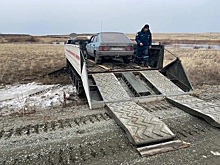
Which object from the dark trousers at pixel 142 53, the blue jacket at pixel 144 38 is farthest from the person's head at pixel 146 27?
the dark trousers at pixel 142 53

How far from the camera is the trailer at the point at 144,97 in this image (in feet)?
12.1

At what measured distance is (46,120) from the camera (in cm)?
477

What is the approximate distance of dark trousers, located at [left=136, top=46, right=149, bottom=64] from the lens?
848 cm

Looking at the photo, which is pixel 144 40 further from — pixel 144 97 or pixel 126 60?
pixel 144 97

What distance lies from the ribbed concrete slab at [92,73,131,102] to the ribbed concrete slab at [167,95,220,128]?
1318 mm

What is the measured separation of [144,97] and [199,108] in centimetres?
143

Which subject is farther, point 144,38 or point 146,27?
point 144,38

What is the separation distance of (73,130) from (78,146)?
634mm

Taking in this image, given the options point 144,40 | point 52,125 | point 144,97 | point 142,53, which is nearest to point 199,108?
point 144,97

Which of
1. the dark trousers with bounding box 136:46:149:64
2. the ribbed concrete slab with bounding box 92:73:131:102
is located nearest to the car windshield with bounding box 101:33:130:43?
the dark trousers with bounding box 136:46:149:64

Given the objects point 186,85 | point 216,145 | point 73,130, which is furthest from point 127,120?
point 186,85

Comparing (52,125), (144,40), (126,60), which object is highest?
(144,40)

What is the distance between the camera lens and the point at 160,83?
6.66 meters

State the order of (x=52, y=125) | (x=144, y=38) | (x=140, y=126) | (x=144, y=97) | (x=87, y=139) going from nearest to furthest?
(x=87, y=139), (x=140, y=126), (x=52, y=125), (x=144, y=97), (x=144, y=38)
